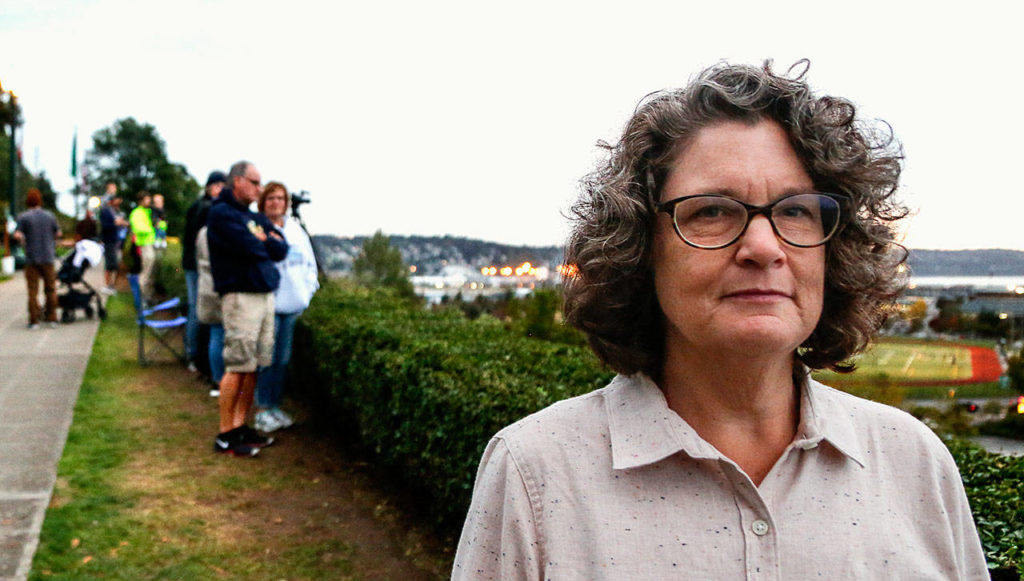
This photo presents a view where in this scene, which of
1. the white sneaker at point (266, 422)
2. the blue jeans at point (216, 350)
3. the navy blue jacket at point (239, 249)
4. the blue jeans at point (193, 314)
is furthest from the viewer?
the blue jeans at point (193, 314)

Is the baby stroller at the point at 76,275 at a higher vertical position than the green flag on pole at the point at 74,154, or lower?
lower

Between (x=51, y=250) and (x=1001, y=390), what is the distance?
12.2 metres

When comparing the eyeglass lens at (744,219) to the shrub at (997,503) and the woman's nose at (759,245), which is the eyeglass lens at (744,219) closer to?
the woman's nose at (759,245)

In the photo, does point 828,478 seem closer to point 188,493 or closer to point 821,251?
point 821,251

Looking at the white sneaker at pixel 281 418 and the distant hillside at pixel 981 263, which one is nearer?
the distant hillside at pixel 981 263

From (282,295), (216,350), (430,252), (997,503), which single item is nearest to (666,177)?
(997,503)

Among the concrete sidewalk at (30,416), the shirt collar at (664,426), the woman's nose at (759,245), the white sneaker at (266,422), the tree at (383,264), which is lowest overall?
the concrete sidewalk at (30,416)

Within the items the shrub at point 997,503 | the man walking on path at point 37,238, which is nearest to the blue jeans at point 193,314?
the man walking on path at point 37,238

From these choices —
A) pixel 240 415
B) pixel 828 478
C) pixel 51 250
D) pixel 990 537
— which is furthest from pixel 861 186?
pixel 51 250

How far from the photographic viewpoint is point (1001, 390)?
381 centimetres

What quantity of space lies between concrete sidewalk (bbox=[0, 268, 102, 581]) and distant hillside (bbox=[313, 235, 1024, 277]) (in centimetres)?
334

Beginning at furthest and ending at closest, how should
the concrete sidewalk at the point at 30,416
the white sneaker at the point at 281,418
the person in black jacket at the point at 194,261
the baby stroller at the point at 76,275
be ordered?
A: the baby stroller at the point at 76,275 → the person in black jacket at the point at 194,261 → the white sneaker at the point at 281,418 → the concrete sidewalk at the point at 30,416

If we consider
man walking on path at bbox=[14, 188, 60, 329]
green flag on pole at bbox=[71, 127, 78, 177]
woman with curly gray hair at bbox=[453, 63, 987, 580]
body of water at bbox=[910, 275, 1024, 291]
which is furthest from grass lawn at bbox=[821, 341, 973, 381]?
green flag on pole at bbox=[71, 127, 78, 177]

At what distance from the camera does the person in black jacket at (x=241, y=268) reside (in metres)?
6.02
